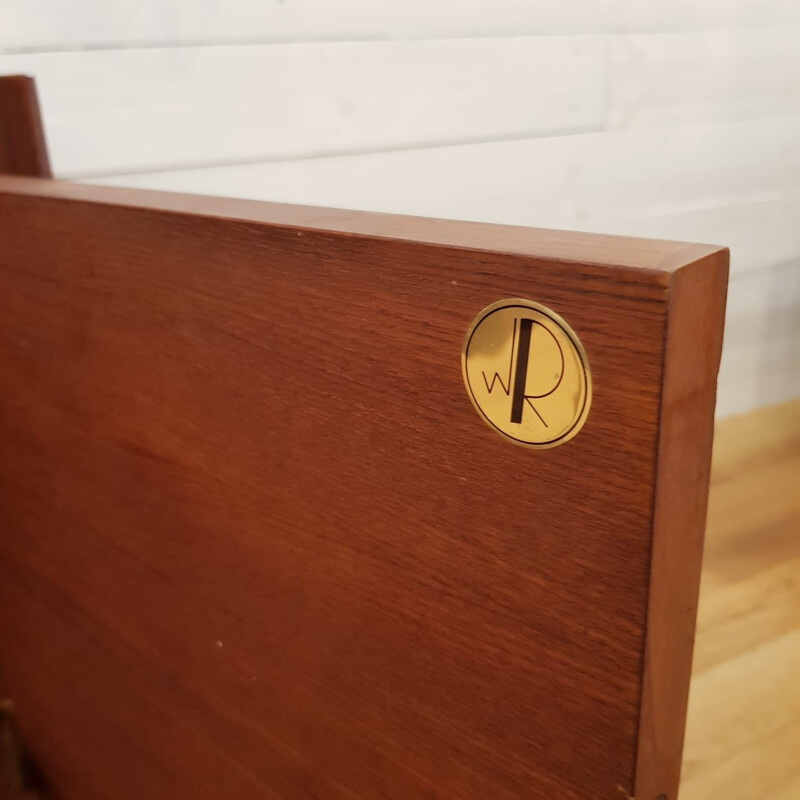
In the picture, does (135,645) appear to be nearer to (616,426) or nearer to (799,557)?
(616,426)

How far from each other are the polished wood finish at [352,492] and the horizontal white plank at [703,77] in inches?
33.4

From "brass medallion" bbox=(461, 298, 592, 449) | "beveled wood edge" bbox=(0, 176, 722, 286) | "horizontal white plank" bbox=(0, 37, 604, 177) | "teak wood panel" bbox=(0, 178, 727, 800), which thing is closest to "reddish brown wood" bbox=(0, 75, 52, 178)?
"horizontal white plank" bbox=(0, 37, 604, 177)

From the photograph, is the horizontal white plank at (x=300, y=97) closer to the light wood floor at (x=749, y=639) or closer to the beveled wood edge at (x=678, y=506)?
the light wood floor at (x=749, y=639)

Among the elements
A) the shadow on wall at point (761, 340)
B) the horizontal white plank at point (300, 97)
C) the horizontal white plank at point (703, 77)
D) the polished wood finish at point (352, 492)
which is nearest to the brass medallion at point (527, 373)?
the polished wood finish at point (352, 492)

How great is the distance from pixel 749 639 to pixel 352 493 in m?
0.66

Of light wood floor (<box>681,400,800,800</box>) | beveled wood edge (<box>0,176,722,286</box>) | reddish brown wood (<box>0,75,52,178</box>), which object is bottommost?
light wood floor (<box>681,400,800,800</box>)

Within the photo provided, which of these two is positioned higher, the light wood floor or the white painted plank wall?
the white painted plank wall

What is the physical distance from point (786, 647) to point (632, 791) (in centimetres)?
65

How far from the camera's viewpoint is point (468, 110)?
1042mm

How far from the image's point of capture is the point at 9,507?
2.33ft

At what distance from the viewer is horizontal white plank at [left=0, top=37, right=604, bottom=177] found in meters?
0.83

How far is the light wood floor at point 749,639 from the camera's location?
0.74 metres

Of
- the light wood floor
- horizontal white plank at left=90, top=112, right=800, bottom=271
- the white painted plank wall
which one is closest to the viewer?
the light wood floor

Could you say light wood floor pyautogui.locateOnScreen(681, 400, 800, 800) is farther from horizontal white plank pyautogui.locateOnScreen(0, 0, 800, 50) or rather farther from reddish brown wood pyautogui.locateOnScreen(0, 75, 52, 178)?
reddish brown wood pyautogui.locateOnScreen(0, 75, 52, 178)
